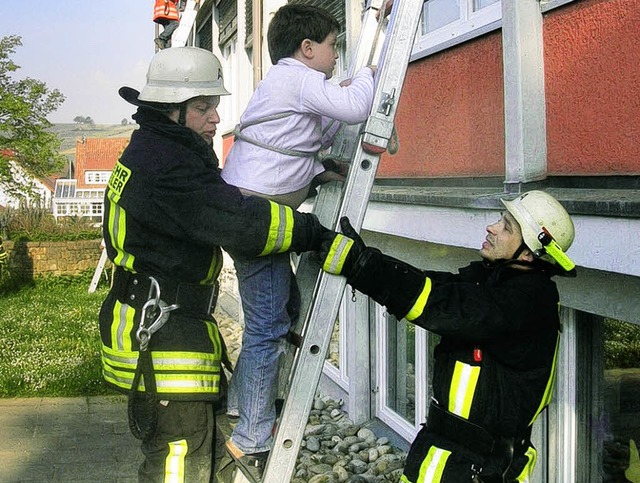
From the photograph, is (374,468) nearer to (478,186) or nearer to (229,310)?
(478,186)

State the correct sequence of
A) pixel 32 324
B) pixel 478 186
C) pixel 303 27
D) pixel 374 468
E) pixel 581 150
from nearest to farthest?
pixel 303 27, pixel 581 150, pixel 478 186, pixel 374 468, pixel 32 324

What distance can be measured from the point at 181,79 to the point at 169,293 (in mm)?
779

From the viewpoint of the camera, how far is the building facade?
3527mm

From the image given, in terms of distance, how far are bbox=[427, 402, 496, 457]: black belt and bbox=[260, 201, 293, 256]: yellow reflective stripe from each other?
812 mm

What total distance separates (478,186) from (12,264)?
15166 millimetres

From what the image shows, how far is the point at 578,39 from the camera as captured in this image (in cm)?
388

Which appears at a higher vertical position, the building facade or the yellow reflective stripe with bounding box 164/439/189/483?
the building facade

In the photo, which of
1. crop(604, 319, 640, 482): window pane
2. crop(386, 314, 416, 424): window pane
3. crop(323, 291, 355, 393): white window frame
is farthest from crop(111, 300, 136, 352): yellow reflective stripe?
crop(323, 291, 355, 393): white window frame

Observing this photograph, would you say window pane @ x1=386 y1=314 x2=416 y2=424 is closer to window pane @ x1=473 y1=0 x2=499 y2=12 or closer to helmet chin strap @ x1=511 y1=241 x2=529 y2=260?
window pane @ x1=473 y1=0 x2=499 y2=12

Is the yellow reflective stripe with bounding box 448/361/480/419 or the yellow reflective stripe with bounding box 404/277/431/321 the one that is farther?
the yellow reflective stripe with bounding box 448/361/480/419

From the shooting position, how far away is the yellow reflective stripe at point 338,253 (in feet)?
9.30

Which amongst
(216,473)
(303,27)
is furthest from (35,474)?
(303,27)

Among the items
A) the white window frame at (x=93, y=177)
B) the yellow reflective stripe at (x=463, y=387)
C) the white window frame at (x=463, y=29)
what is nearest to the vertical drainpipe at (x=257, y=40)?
the white window frame at (x=463, y=29)

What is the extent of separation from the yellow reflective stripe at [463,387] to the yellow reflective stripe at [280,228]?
0.73 metres
